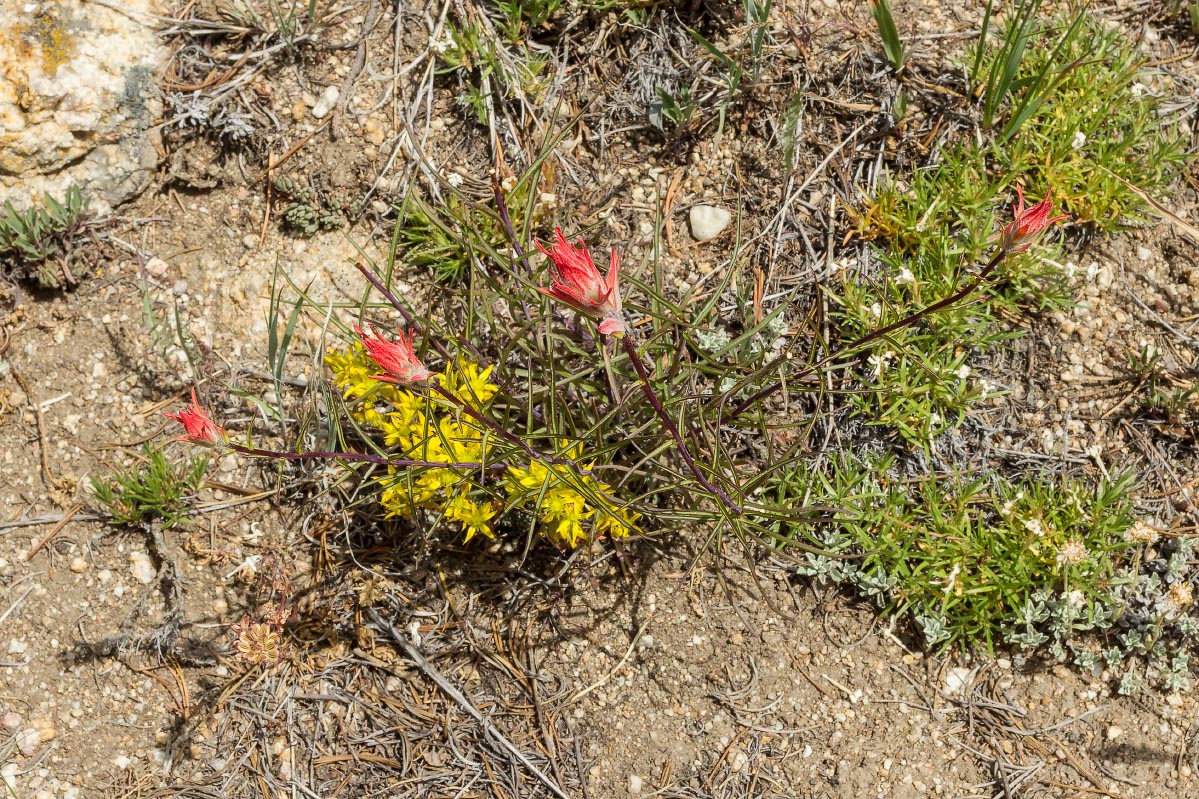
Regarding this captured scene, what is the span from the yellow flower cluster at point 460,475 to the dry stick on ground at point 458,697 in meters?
0.47

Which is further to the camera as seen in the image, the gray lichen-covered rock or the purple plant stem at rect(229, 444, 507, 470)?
the gray lichen-covered rock

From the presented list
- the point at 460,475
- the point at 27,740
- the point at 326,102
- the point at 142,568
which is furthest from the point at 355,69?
the point at 27,740

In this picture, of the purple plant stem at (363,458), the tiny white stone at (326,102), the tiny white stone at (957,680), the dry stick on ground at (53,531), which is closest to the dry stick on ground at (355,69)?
the tiny white stone at (326,102)

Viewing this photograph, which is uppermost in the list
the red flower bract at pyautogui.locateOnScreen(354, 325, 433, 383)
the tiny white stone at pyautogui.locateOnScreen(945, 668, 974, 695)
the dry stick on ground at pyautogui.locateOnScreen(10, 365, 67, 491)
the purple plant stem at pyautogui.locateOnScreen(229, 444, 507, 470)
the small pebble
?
the red flower bract at pyautogui.locateOnScreen(354, 325, 433, 383)

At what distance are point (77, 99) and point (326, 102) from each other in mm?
804

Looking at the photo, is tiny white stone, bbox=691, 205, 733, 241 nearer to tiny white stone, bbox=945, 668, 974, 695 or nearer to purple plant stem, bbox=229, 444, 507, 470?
purple plant stem, bbox=229, 444, 507, 470

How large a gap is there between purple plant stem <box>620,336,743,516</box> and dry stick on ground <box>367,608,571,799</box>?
1.03 m

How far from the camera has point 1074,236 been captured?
2834 mm

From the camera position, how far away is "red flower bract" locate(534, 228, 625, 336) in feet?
4.96

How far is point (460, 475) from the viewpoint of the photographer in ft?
7.52

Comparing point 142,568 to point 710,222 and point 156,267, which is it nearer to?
point 156,267

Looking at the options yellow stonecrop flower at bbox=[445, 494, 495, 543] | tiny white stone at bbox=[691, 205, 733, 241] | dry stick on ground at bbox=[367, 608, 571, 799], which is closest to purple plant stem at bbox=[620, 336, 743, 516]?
yellow stonecrop flower at bbox=[445, 494, 495, 543]

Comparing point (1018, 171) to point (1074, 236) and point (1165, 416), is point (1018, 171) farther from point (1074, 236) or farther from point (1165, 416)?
point (1165, 416)

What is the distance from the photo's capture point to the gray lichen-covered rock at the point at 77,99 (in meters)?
2.82
